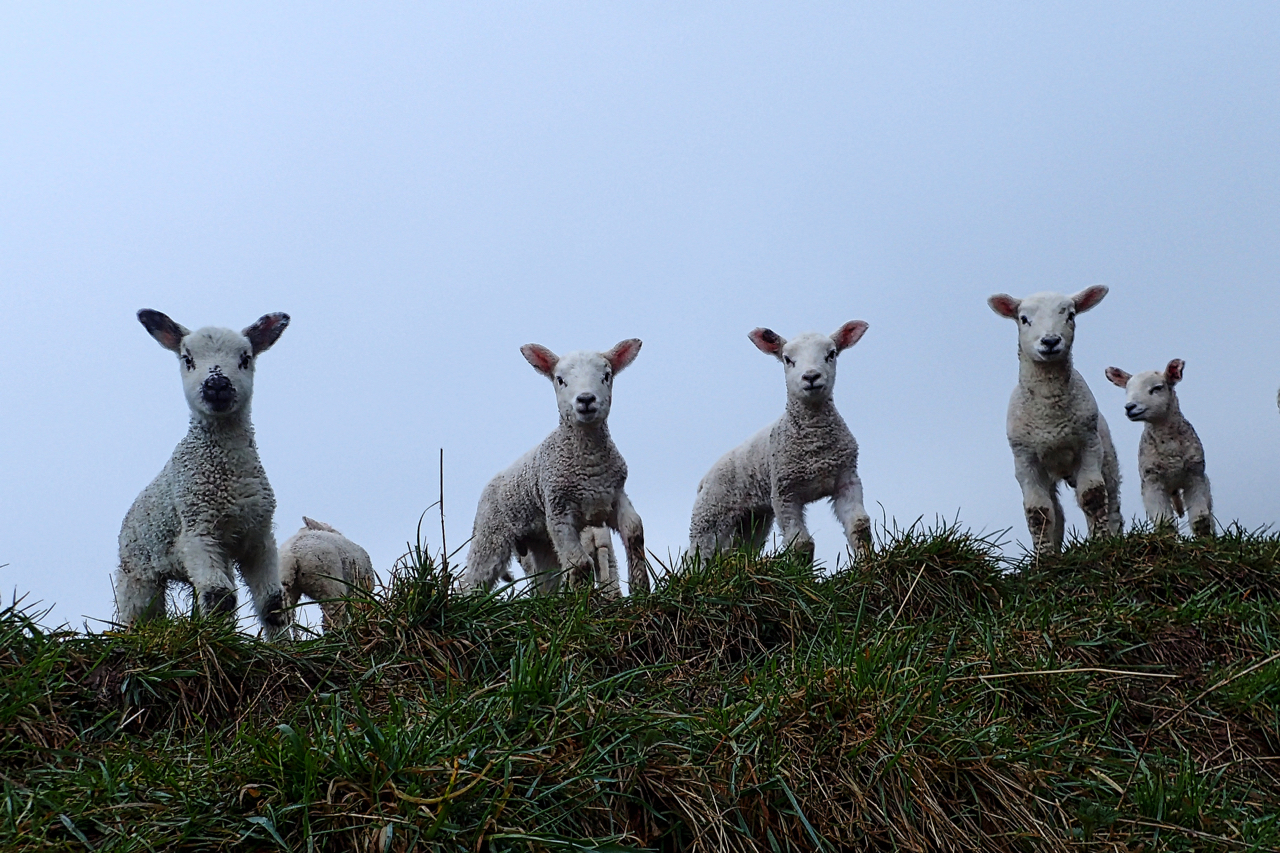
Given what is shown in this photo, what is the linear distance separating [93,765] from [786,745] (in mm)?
2242

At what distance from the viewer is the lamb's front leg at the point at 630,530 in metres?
7.92

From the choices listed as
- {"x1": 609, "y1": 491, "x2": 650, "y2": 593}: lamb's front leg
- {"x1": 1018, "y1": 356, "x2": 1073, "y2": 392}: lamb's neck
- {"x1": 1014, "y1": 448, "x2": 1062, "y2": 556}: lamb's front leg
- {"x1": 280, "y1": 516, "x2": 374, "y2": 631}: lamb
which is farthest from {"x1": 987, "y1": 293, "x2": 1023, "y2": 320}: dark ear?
{"x1": 280, "y1": 516, "x2": 374, "y2": 631}: lamb

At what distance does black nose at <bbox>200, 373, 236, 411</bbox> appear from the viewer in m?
7.03

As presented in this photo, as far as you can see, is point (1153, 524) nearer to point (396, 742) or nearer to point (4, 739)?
point (396, 742)

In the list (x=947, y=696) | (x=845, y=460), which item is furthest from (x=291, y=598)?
(x=947, y=696)

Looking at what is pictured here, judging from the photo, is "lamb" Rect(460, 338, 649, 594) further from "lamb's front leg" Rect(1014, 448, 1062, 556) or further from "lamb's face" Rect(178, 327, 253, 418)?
A: "lamb's front leg" Rect(1014, 448, 1062, 556)

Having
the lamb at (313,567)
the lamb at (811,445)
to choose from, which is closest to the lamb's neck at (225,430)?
the lamb at (313,567)

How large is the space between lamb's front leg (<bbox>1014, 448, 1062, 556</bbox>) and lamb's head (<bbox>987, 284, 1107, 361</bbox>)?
78 centimetres

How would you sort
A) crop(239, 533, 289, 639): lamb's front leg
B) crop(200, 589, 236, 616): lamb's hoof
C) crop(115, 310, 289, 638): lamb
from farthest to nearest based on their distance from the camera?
crop(239, 533, 289, 639): lamb's front leg → crop(115, 310, 289, 638): lamb → crop(200, 589, 236, 616): lamb's hoof

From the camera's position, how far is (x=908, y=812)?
146 inches

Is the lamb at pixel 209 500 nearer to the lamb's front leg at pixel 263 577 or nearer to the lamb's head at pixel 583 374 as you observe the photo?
the lamb's front leg at pixel 263 577

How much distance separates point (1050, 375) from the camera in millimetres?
9195

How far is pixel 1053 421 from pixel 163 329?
20.1 ft

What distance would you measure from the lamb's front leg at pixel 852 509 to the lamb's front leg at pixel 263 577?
3680 millimetres
